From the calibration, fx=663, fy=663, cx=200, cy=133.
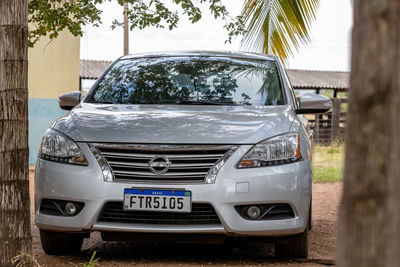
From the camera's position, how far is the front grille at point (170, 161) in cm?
440

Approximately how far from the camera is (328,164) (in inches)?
666

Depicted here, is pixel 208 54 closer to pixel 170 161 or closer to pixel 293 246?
pixel 170 161

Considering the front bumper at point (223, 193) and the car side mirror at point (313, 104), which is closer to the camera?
the front bumper at point (223, 193)

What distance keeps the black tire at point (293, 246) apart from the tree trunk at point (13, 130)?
1.89 metres

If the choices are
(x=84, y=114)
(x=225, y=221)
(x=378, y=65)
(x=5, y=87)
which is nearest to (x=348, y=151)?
(x=378, y=65)

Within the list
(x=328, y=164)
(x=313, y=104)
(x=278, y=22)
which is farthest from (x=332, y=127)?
(x=313, y=104)

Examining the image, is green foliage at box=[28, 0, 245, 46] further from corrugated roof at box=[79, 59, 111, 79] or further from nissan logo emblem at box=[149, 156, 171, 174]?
corrugated roof at box=[79, 59, 111, 79]

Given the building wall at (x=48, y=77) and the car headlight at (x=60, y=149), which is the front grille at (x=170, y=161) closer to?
the car headlight at (x=60, y=149)

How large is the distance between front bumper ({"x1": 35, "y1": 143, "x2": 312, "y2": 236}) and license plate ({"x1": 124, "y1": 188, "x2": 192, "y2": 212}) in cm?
4

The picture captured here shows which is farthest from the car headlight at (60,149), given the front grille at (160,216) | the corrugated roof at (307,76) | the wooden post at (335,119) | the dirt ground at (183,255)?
the corrugated roof at (307,76)

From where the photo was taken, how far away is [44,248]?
16.2ft

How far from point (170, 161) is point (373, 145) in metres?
3.08

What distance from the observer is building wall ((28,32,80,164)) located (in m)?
14.4

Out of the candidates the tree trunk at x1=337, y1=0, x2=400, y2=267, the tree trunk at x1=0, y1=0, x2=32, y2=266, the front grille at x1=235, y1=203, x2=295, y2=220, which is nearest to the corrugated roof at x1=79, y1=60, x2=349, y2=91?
the front grille at x1=235, y1=203, x2=295, y2=220
